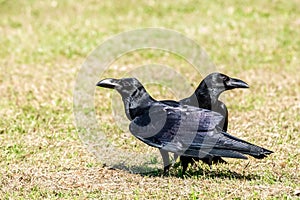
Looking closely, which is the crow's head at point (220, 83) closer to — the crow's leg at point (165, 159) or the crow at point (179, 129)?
the crow at point (179, 129)

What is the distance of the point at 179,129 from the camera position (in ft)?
21.1

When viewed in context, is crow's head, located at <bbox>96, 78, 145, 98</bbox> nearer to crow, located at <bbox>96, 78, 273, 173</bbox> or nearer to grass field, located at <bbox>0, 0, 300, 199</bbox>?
crow, located at <bbox>96, 78, 273, 173</bbox>

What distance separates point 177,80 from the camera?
→ 1171 centimetres

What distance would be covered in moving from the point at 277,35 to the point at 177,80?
12.1ft

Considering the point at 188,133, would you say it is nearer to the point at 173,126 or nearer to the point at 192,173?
the point at 173,126

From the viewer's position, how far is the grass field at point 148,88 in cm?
627

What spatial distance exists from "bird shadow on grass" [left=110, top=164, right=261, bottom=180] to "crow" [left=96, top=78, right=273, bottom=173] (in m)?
0.20

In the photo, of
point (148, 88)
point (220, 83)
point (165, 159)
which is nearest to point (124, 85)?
point (165, 159)

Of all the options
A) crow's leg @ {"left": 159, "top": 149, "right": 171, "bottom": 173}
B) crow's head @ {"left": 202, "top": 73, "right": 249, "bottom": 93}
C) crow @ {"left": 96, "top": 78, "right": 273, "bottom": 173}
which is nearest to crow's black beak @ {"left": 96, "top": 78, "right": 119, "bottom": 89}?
crow @ {"left": 96, "top": 78, "right": 273, "bottom": 173}

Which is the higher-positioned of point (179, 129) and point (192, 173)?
point (179, 129)

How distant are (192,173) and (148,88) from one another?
15.7 feet

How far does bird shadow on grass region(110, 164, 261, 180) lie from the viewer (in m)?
6.50

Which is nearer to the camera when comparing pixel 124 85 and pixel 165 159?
pixel 165 159

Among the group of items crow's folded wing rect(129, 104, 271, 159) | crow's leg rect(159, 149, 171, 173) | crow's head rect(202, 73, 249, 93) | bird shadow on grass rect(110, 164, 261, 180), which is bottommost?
bird shadow on grass rect(110, 164, 261, 180)
